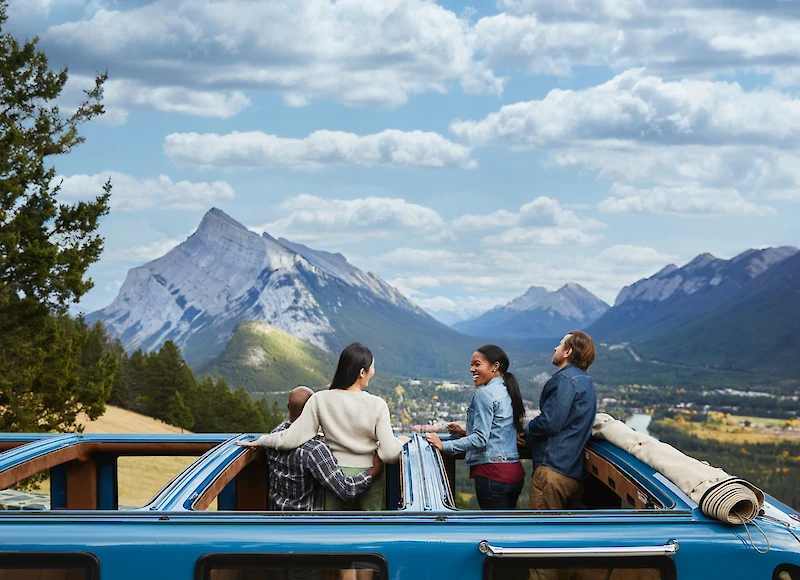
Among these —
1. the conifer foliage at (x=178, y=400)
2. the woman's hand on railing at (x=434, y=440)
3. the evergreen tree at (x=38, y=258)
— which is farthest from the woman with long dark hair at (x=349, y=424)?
the conifer foliage at (x=178, y=400)

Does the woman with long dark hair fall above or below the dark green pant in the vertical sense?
above

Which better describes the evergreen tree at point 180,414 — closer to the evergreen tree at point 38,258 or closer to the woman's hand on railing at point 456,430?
the evergreen tree at point 38,258

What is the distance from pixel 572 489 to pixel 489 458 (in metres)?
0.59

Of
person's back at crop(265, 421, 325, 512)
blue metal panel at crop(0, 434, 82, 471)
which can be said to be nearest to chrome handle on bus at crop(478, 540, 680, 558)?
person's back at crop(265, 421, 325, 512)

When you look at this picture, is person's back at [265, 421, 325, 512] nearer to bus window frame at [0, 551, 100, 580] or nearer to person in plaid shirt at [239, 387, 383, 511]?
person in plaid shirt at [239, 387, 383, 511]

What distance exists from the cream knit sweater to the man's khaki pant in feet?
3.70

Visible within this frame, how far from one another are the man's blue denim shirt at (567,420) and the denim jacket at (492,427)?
0.18m

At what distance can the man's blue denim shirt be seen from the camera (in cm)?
602

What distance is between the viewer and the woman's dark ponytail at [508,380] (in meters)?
6.20

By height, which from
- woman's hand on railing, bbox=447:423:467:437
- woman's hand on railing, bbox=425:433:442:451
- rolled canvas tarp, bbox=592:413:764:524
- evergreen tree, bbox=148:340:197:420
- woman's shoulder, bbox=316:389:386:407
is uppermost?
evergreen tree, bbox=148:340:197:420

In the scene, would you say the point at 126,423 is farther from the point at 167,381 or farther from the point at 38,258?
the point at 38,258

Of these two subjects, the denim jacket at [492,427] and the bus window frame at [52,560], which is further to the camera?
the denim jacket at [492,427]

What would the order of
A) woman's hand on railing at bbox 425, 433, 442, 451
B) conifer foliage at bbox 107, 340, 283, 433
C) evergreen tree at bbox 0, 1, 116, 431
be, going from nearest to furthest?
woman's hand on railing at bbox 425, 433, 442, 451
evergreen tree at bbox 0, 1, 116, 431
conifer foliage at bbox 107, 340, 283, 433

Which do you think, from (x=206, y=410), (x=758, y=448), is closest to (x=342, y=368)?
(x=206, y=410)
